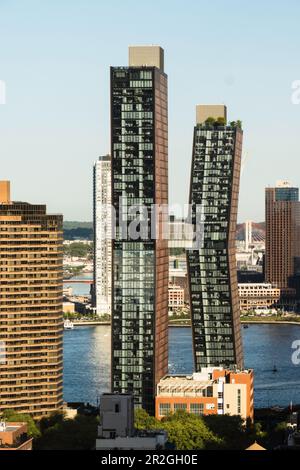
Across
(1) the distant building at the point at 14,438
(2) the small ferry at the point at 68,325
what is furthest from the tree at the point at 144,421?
(2) the small ferry at the point at 68,325

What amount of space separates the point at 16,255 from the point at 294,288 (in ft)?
289

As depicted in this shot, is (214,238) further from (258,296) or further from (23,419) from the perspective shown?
(258,296)

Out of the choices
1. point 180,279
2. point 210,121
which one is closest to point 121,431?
point 210,121

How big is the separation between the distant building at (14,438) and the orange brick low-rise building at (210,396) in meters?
11.8

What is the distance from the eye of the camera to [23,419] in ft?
178

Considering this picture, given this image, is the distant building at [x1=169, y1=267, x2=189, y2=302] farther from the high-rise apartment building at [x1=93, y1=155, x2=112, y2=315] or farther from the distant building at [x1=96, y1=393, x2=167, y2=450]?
the distant building at [x1=96, y1=393, x2=167, y2=450]

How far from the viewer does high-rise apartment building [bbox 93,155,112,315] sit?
13388 centimetres

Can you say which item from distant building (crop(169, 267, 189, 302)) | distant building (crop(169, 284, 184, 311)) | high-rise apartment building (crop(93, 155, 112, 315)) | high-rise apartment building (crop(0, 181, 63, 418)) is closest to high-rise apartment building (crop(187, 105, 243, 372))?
high-rise apartment building (crop(0, 181, 63, 418))

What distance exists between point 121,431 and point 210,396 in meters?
20.1

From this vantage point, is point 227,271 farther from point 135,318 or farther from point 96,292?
point 96,292

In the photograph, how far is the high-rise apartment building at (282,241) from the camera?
151375 millimetres

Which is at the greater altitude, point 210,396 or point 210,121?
point 210,121
